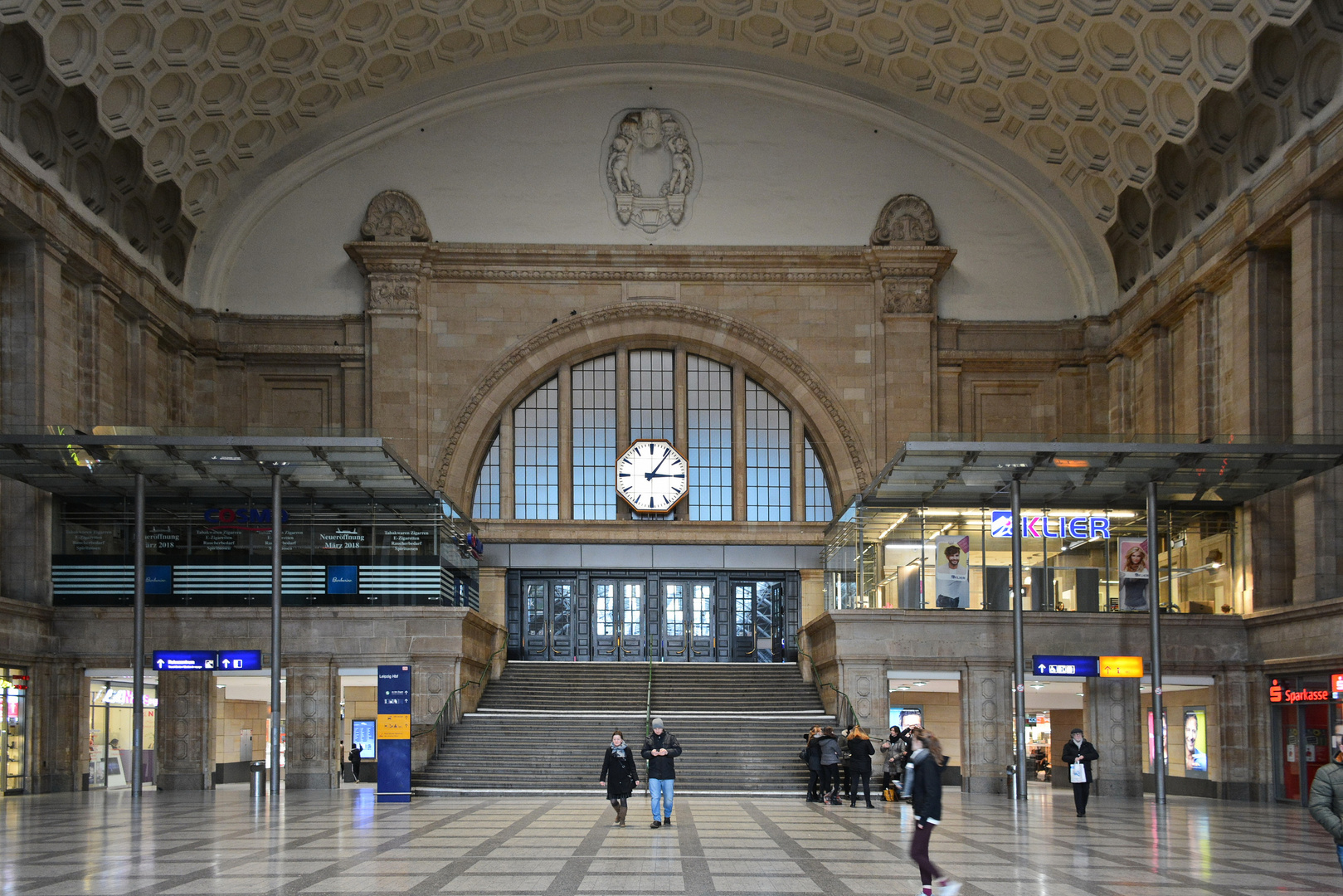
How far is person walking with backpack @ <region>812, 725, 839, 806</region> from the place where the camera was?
1117 inches

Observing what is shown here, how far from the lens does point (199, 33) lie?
37906mm

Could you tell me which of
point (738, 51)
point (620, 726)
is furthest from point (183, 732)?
point (738, 51)

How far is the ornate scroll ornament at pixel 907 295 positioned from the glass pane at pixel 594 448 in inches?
346

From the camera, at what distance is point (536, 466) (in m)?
44.3

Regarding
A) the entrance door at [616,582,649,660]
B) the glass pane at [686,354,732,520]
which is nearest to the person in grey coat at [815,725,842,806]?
the entrance door at [616,582,649,660]

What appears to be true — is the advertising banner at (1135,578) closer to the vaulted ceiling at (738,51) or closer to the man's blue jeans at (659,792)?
the vaulted ceiling at (738,51)

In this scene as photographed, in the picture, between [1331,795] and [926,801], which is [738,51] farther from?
[1331,795]

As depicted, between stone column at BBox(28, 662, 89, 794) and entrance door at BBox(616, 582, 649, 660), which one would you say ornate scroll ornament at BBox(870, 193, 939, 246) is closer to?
entrance door at BBox(616, 582, 649, 660)

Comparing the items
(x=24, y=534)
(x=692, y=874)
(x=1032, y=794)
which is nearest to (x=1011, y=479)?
(x=1032, y=794)

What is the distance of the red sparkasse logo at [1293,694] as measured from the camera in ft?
98.9

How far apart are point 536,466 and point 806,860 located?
90.8 feet

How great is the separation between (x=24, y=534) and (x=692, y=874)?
77.9 feet

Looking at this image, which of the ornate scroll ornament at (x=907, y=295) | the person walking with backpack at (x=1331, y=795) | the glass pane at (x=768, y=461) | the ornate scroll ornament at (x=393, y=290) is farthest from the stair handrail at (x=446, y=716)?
the person walking with backpack at (x=1331, y=795)

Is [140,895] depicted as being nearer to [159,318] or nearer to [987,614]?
[987,614]
